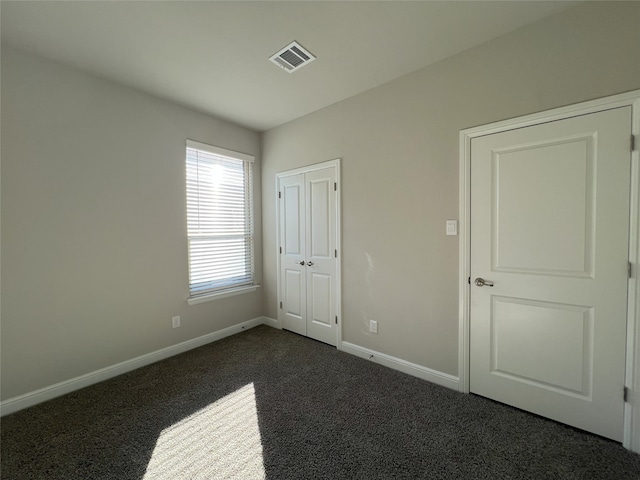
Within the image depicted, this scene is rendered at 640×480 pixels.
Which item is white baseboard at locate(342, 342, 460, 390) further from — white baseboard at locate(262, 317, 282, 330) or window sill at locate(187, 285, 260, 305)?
window sill at locate(187, 285, 260, 305)

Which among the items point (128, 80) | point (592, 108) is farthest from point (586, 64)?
point (128, 80)

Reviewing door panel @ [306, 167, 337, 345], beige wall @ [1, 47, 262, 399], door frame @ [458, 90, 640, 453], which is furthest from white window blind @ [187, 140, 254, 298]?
door frame @ [458, 90, 640, 453]

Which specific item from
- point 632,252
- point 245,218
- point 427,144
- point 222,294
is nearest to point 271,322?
point 222,294

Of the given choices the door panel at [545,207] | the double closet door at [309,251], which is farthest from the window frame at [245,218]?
the door panel at [545,207]

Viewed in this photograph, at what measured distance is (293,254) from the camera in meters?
3.56

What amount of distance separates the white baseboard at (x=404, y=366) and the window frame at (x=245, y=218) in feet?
5.37

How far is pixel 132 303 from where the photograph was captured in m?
2.67

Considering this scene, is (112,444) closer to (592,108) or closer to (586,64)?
(592,108)

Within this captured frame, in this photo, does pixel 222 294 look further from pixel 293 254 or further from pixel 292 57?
pixel 292 57

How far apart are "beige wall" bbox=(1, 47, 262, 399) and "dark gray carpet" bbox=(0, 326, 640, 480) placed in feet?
1.51

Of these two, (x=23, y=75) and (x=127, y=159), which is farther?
(x=127, y=159)

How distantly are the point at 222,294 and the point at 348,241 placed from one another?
1.79 metres

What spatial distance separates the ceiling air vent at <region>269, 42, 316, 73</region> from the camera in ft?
6.81

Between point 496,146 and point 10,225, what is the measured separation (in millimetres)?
3810
